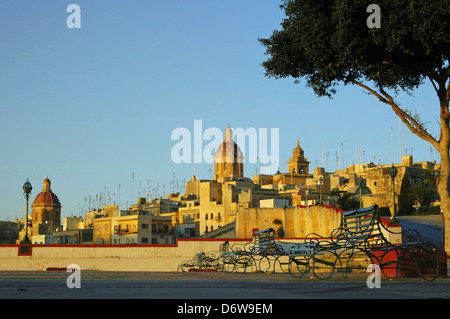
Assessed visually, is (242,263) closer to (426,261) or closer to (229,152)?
(426,261)

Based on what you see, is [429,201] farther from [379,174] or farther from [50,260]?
[50,260]

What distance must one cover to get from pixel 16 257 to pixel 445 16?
22.1 meters

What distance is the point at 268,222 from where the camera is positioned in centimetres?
5128

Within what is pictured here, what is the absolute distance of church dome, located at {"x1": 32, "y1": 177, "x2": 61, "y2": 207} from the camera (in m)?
165

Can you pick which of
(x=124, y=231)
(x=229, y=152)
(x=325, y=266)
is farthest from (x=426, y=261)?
(x=229, y=152)

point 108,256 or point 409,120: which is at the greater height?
point 409,120

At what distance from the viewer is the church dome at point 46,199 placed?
165375 mm

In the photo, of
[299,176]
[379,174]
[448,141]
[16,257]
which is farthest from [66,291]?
[299,176]

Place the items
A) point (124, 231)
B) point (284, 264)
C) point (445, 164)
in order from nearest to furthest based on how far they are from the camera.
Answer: point (284, 264) < point (445, 164) < point (124, 231)

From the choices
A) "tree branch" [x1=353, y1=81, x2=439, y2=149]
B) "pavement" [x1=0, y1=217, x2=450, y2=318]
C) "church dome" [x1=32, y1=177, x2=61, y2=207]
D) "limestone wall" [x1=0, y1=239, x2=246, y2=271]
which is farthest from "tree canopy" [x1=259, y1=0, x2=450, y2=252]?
"church dome" [x1=32, y1=177, x2=61, y2=207]

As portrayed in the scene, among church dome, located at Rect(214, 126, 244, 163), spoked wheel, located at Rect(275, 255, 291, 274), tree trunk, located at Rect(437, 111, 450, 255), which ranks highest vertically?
church dome, located at Rect(214, 126, 244, 163)

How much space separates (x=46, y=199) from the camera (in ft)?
547

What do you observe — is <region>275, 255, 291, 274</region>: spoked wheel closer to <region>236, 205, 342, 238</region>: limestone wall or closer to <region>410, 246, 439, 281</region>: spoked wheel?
<region>410, 246, 439, 281</region>: spoked wheel

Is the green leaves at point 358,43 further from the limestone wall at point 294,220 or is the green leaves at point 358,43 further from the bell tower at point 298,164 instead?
the bell tower at point 298,164
